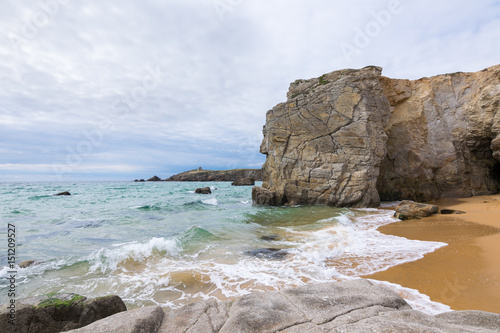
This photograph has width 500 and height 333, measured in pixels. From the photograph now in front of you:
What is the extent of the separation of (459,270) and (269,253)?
5072mm

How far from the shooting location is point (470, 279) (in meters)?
5.57

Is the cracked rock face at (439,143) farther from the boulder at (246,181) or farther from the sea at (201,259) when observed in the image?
the boulder at (246,181)

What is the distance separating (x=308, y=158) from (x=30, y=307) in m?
19.4

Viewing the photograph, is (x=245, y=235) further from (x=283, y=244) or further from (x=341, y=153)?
(x=341, y=153)

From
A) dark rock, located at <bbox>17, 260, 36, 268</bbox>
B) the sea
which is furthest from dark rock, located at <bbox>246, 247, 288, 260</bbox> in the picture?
dark rock, located at <bbox>17, 260, 36, 268</bbox>

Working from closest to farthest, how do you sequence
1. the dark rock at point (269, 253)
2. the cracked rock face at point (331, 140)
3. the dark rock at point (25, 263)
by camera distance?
the dark rock at point (25, 263), the dark rock at point (269, 253), the cracked rock face at point (331, 140)

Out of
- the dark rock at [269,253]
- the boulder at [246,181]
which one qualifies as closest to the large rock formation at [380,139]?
the dark rock at [269,253]

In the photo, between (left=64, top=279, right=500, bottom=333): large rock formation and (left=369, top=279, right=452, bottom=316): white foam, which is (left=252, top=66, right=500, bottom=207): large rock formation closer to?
(left=369, top=279, right=452, bottom=316): white foam

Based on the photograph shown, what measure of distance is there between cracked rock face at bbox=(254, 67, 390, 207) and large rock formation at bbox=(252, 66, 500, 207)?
0.08m

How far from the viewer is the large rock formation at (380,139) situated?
19734 mm

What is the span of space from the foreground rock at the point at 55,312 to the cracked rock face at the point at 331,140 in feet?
59.8

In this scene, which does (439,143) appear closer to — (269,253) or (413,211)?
(413,211)

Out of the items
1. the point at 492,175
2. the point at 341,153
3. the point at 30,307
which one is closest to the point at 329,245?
the point at 30,307

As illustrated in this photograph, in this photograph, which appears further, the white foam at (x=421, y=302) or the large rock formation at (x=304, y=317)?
the white foam at (x=421, y=302)
